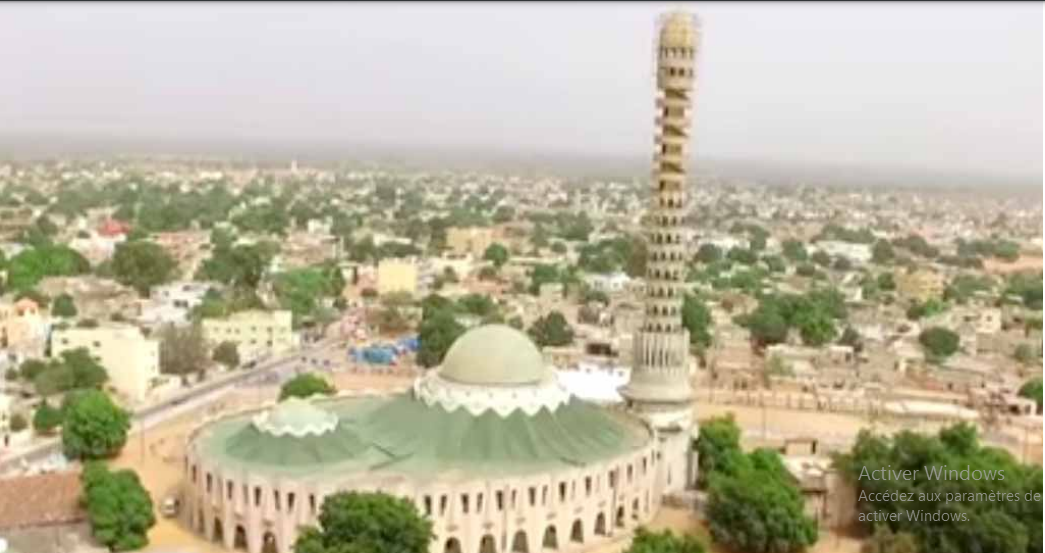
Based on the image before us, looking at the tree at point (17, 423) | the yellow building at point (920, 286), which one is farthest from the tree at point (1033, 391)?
the tree at point (17, 423)

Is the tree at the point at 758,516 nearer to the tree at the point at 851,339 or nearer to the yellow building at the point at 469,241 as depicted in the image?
the tree at the point at 851,339

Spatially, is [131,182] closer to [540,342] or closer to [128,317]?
[128,317]

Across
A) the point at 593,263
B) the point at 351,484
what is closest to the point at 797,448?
the point at 351,484

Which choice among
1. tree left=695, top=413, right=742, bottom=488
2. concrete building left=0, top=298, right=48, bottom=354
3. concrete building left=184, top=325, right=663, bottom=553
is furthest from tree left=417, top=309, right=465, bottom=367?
concrete building left=184, top=325, right=663, bottom=553

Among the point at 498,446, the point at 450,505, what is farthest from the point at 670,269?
the point at 450,505

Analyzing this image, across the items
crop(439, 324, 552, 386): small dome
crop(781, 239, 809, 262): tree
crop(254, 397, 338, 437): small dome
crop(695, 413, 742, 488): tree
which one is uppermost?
crop(439, 324, 552, 386): small dome

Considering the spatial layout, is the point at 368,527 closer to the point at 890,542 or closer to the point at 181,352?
the point at 890,542

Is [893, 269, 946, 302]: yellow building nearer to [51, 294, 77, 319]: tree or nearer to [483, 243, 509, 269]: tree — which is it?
[483, 243, 509, 269]: tree
